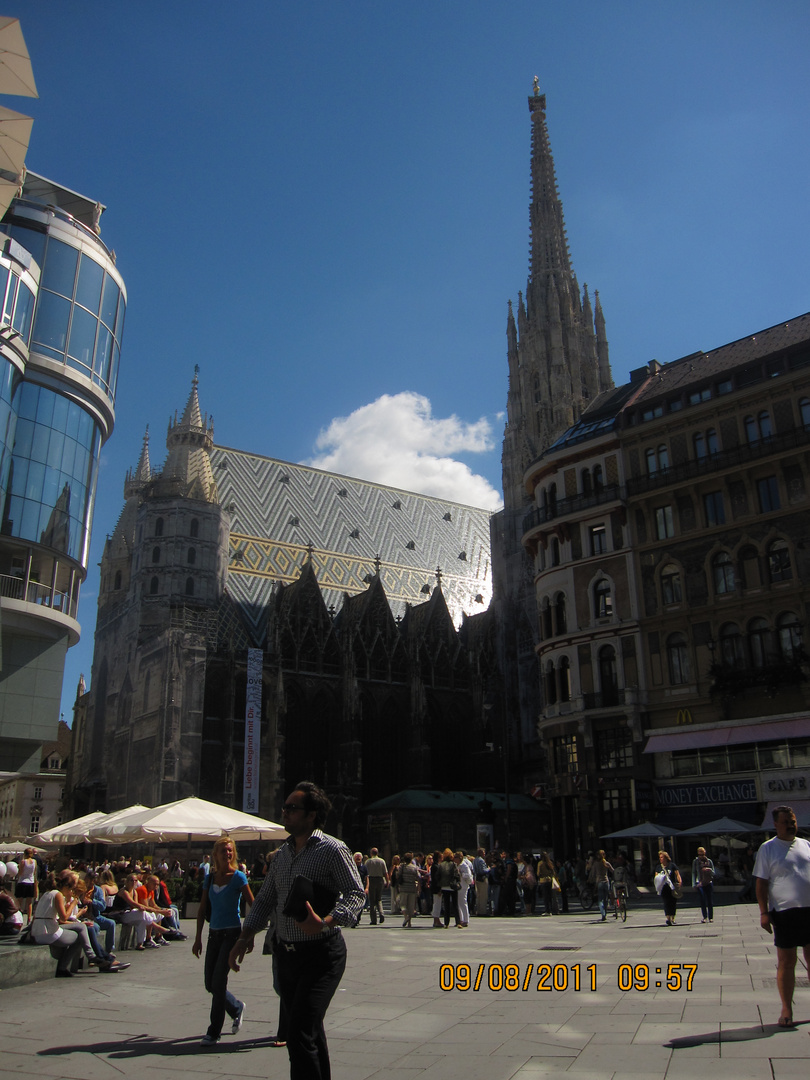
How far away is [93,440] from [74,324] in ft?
17.6

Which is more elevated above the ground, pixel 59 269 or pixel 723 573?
pixel 59 269

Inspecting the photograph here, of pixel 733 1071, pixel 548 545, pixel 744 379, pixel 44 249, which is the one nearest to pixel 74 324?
pixel 44 249

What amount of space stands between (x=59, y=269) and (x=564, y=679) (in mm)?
28890

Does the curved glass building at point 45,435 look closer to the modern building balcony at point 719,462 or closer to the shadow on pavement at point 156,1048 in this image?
the modern building balcony at point 719,462

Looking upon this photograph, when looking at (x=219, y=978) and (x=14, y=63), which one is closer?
(x=219, y=978)

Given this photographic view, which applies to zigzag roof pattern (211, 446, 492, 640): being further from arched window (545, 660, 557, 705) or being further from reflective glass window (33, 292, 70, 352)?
arched window (545, 660, 557, 705)

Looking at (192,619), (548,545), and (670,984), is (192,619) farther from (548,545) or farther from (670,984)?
(670,984)

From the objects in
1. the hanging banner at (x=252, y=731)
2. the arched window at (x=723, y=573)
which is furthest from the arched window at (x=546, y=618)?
the hanging banner at (x=252, y=731)

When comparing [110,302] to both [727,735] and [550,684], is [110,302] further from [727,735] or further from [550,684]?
[727,735]

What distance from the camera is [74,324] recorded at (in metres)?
41.7

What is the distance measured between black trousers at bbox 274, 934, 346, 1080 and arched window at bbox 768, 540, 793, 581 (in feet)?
86.7

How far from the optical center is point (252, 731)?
168 feet
